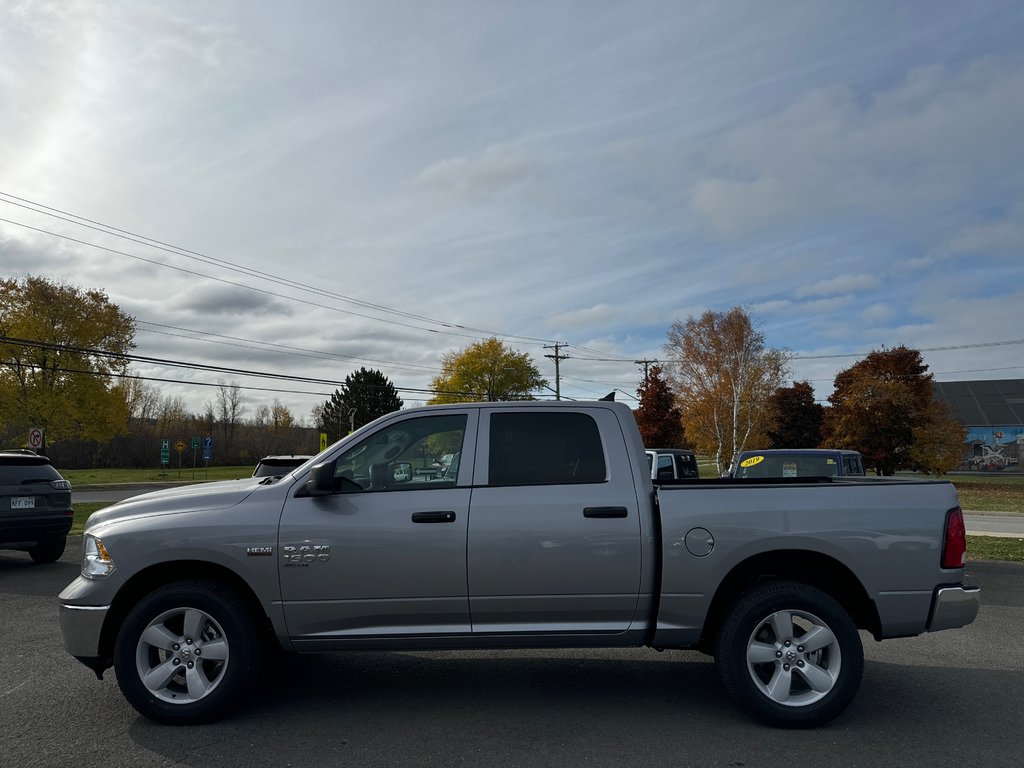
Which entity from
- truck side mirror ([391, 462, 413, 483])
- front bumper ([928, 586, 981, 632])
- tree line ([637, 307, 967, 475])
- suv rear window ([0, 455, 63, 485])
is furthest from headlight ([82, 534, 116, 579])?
tree line ([637, 307, 967, 475])

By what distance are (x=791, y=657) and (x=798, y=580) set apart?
0.54 meters

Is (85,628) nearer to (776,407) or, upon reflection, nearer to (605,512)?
(605,512)

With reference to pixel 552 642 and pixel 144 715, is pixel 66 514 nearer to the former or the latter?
pixel 144 715

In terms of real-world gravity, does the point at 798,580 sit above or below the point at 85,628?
above

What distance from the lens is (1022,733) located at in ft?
14.4

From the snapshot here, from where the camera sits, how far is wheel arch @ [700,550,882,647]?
4762 mm

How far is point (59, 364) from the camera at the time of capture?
40.8m

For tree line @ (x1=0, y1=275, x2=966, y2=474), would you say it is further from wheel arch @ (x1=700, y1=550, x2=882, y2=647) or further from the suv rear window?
wheel arch @ (x1=700, y1=550, x2=882, y2=647)

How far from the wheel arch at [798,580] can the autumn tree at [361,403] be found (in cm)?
7174

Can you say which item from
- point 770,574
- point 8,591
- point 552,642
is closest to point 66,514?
point 8,591

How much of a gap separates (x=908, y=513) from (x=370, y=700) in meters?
3.66

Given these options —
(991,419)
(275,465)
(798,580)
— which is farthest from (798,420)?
(798,580)

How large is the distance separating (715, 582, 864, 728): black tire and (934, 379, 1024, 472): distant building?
224 ft

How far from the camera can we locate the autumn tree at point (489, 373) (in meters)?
71.3
